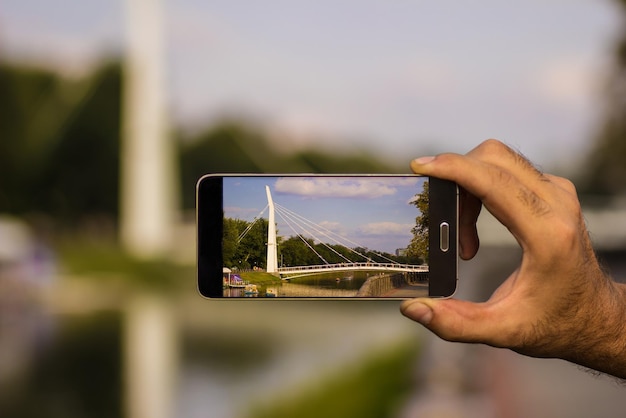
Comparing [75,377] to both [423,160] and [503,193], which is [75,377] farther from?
[503,193]

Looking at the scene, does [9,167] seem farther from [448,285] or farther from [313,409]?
[448,285]

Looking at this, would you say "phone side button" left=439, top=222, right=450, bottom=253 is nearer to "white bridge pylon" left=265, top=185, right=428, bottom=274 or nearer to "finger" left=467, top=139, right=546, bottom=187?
"white bridge pylon" left=265, top=185, right=428, bottom=274

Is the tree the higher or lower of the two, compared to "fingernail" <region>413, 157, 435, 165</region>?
lower

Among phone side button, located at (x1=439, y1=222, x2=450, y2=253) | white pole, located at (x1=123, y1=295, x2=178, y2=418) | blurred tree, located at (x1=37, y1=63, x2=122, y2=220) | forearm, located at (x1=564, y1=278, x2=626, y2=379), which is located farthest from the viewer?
blurred tree, located at (x1=37, y1=63, x2=122, y2=220)

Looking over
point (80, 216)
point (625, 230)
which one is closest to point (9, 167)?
point (80, 216)

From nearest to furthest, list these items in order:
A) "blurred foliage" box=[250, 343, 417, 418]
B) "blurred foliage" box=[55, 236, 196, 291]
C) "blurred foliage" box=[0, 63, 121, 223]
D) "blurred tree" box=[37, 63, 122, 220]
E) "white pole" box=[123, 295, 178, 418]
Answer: "blurred foliage" box=[250, 343, 417, 418] → "white pole" box=[123, 295, 178, 418] → "blurred foliage" box=[55, 236, 196, 291] → "blurred foliage" box=[0, 63, 121, 223] → "blurred tree" box=[37, 63, 122, 220]

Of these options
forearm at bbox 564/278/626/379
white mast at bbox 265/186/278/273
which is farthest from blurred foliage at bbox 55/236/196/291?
forearm at bbox 564/278/626/379

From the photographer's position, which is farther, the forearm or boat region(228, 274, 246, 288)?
boat region(228, 274, 246, 288)
